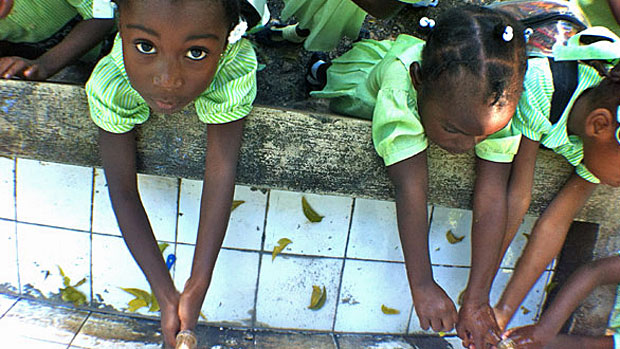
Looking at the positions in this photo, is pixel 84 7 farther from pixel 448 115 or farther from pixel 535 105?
pixel 535 105

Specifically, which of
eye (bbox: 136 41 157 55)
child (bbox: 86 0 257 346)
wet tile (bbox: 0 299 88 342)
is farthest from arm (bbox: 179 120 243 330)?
wet tile (bbox: 0 299 88 342)

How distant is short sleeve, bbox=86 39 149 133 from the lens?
1.46 m

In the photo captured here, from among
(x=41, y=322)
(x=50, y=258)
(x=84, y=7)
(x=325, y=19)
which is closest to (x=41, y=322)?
(x=41, y=322)

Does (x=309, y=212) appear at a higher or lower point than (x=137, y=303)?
higher

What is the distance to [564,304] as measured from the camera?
1.94 m

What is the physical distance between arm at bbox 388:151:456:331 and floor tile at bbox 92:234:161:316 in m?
1.09

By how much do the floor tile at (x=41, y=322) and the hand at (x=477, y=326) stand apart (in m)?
1.54

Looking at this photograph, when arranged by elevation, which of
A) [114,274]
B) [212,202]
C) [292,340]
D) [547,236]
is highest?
[212,202]

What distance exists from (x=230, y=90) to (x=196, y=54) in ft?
0.60

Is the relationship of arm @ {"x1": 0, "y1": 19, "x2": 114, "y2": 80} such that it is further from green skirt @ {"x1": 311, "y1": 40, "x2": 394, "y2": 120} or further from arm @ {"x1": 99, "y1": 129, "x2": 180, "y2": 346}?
green skirt @ {"x1": 311, "y1": 40, "x2": 394, "y2": 120}

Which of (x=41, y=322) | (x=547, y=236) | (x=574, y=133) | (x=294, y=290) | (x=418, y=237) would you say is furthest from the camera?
(x=294, y=290)

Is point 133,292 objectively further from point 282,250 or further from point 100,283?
point 282,250

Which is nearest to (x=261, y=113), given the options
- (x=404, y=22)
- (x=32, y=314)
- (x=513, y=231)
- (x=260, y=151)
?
(x=260, y=151)

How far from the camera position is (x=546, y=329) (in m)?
1.93
